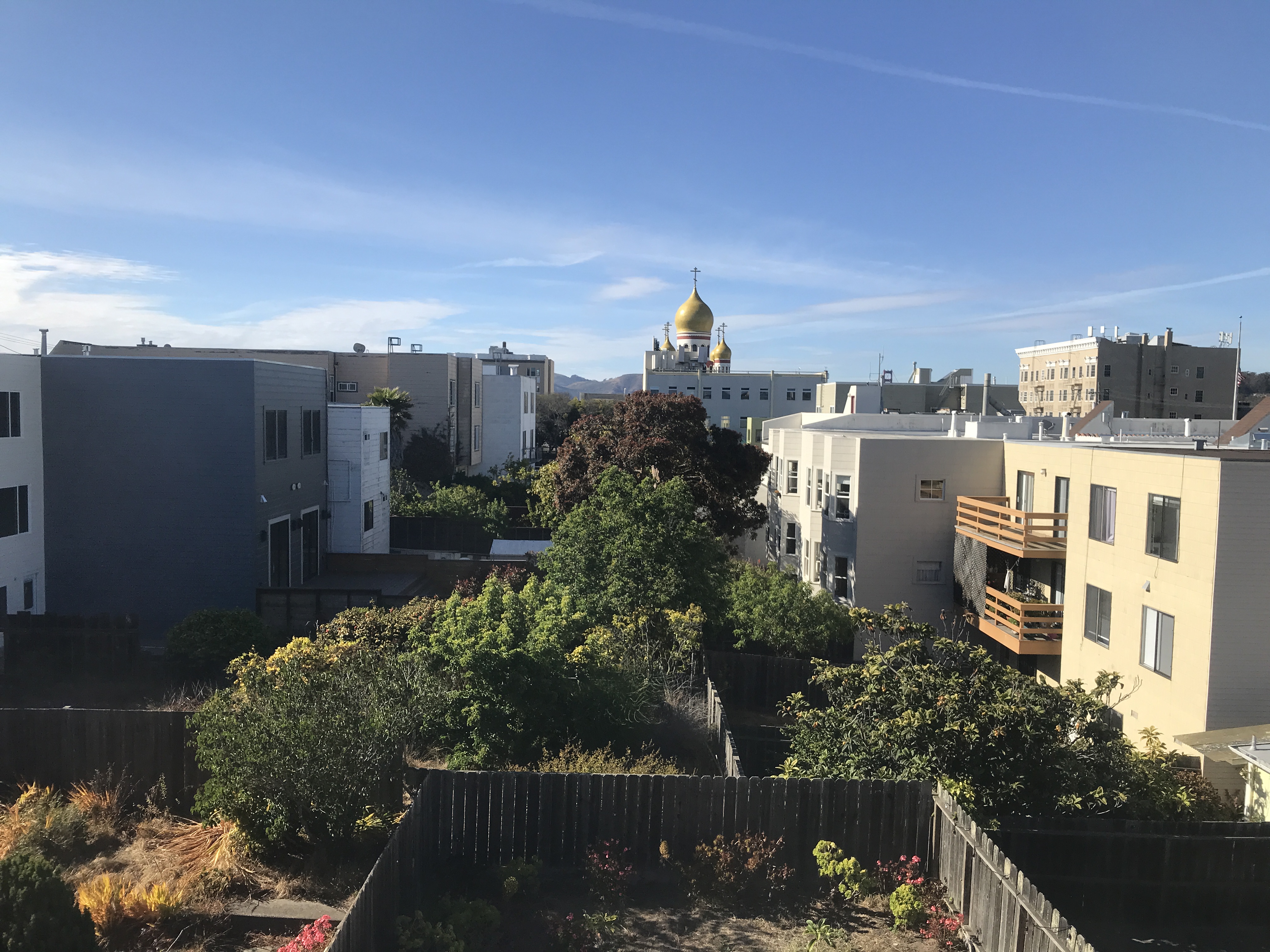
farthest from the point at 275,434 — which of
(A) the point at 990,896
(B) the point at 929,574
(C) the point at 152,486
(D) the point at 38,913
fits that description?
(A) the point at 990,896

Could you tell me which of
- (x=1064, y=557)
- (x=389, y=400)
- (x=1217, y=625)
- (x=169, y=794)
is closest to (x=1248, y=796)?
(x=1217, y=625)

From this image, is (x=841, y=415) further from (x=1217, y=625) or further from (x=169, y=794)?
(x=169, y=794)

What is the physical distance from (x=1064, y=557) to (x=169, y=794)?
19302 millimetres

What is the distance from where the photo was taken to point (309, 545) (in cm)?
3056

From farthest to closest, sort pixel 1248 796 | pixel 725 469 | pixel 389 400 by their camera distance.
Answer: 1. pixel 389 400
2. pixel 725 469
3. pixel 1248 796

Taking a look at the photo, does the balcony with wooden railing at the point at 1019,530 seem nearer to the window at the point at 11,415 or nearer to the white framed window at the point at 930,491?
the white framed window at the point at 930,491

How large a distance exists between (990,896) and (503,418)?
5512 centimetres

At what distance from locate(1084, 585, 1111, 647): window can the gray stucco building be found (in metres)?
20.9

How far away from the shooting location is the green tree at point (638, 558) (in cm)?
2144

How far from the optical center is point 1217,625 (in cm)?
1565

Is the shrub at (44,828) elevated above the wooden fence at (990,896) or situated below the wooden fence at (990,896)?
below

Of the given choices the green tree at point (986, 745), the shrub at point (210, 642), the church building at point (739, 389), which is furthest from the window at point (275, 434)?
the church building at point (739, 389)

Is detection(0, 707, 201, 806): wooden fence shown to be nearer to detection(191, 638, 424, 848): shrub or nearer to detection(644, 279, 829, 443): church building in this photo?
detection(191, 638, 424, 848): shrub

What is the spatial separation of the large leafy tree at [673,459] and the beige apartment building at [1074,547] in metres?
2.15
